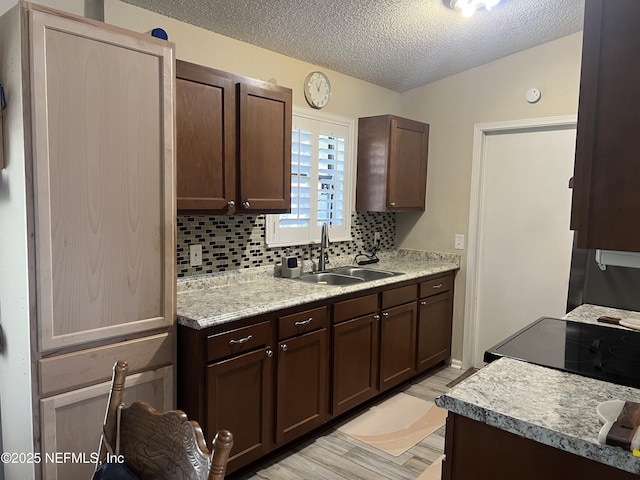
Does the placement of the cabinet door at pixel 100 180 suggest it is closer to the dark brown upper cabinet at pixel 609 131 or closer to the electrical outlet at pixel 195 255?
the electrical outlet at pixel 195 255

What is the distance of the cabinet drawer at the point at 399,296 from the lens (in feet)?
10.1

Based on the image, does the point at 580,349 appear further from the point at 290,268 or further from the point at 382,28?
the point at 382,28

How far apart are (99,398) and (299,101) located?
228cm

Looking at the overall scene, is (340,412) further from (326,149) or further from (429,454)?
(326,149)

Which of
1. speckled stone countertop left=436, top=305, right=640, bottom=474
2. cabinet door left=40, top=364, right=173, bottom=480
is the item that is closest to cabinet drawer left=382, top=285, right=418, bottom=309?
speckled stone countertop left=436, top=305, right=640, bottom=474

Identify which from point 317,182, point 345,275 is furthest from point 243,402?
point 317,182

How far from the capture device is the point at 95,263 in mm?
1756

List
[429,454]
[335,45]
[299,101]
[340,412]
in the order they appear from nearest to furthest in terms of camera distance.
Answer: [429,454] → [340,412] → [335,45] → [299,101]

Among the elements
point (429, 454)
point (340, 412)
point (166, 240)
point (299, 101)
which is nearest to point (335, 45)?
point (299, 101)

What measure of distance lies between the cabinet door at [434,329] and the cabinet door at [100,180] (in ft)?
7.04

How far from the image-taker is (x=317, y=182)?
337 centimetres

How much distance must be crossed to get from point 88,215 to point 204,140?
76 cm

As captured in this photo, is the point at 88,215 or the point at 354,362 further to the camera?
the point at 354,362

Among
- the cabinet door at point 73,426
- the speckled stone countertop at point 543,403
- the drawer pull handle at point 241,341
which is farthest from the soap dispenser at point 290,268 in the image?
the speckled stone countertop at point 543,403
